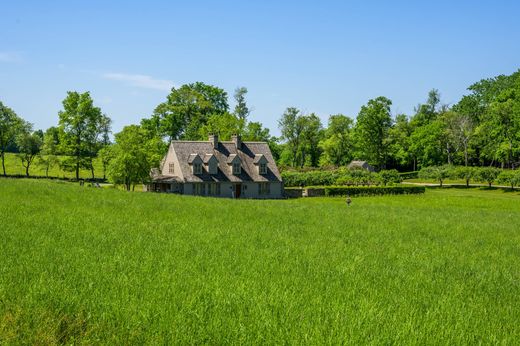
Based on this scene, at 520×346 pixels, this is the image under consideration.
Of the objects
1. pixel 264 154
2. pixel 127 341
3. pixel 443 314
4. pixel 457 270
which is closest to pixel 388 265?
pixel 457 270

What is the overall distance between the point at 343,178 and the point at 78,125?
43.4 meters

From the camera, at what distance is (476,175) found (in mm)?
83062

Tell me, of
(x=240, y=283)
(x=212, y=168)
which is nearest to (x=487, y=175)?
(x=212, y=168)

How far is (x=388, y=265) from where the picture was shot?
1394cm

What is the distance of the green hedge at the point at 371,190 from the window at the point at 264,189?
8.15m

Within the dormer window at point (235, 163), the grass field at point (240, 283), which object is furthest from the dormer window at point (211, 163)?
the grass field at point (240, 283)

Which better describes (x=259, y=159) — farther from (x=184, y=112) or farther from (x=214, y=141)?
(x=184, y=112)

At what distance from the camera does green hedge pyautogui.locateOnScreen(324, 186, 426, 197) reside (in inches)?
2698

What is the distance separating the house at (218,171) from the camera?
64.6 m

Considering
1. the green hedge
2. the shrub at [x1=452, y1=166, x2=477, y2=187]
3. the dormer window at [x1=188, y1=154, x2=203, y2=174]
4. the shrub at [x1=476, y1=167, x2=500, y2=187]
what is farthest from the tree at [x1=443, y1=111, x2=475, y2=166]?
the dormer window at [x1=188, y1=154, x2=203, y2=174]

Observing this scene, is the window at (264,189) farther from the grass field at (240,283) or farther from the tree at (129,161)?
the grass field at (240,283)

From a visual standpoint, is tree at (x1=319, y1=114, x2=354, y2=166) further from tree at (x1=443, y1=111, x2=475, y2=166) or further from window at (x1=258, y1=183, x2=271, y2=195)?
window at (x1=258, y1=183, x2=271, y2=195)

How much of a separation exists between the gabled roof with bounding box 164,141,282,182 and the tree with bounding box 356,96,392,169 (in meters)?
44.3

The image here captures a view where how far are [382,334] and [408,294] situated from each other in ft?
10.2
